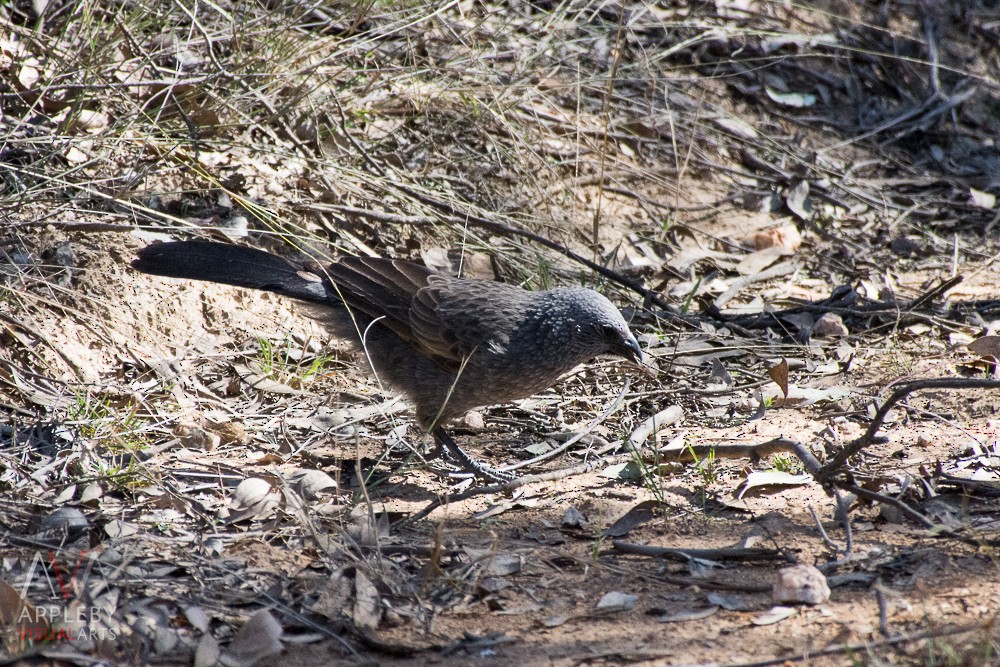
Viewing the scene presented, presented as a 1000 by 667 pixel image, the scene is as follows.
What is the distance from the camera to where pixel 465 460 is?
4.47 metres

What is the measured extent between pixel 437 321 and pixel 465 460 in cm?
70

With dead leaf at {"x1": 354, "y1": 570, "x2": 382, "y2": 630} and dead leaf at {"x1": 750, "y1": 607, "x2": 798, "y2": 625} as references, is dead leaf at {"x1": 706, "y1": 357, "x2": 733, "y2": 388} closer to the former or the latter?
dead leaf at {"x1": 750, "y1": 607, "x2": 798, "y2": 625}

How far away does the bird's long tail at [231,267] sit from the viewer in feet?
14.3

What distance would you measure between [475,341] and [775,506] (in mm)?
1602

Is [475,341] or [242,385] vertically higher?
[475,341]

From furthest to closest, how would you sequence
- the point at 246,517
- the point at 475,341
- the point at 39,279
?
the point at 475,341
the point at 39,279
the point at 246,517

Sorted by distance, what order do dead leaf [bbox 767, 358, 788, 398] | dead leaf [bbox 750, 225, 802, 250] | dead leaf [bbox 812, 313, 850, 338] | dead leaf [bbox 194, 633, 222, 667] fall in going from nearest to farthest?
dead leaf [bbox 194, 633, 222, 667]
dead leaf [bbox 767, 358, 788, 398]
dead leaf [bbox 812, 313, 850, 338]
dead leaf [bbox 750, 225, 802, 250]

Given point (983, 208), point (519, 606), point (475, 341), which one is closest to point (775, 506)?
point (519, 606)

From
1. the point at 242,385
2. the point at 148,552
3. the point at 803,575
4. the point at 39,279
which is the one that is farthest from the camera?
the point at 242,385

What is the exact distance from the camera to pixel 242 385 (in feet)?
16.3

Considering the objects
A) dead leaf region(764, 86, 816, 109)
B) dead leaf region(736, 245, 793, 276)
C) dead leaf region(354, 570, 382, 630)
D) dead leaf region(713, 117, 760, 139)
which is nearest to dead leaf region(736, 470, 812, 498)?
dead leaf region(354, 570, 382, 630)

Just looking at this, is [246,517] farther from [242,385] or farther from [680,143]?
[680,143]

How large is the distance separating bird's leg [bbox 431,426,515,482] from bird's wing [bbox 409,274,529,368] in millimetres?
368

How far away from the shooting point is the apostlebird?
4473 mm
